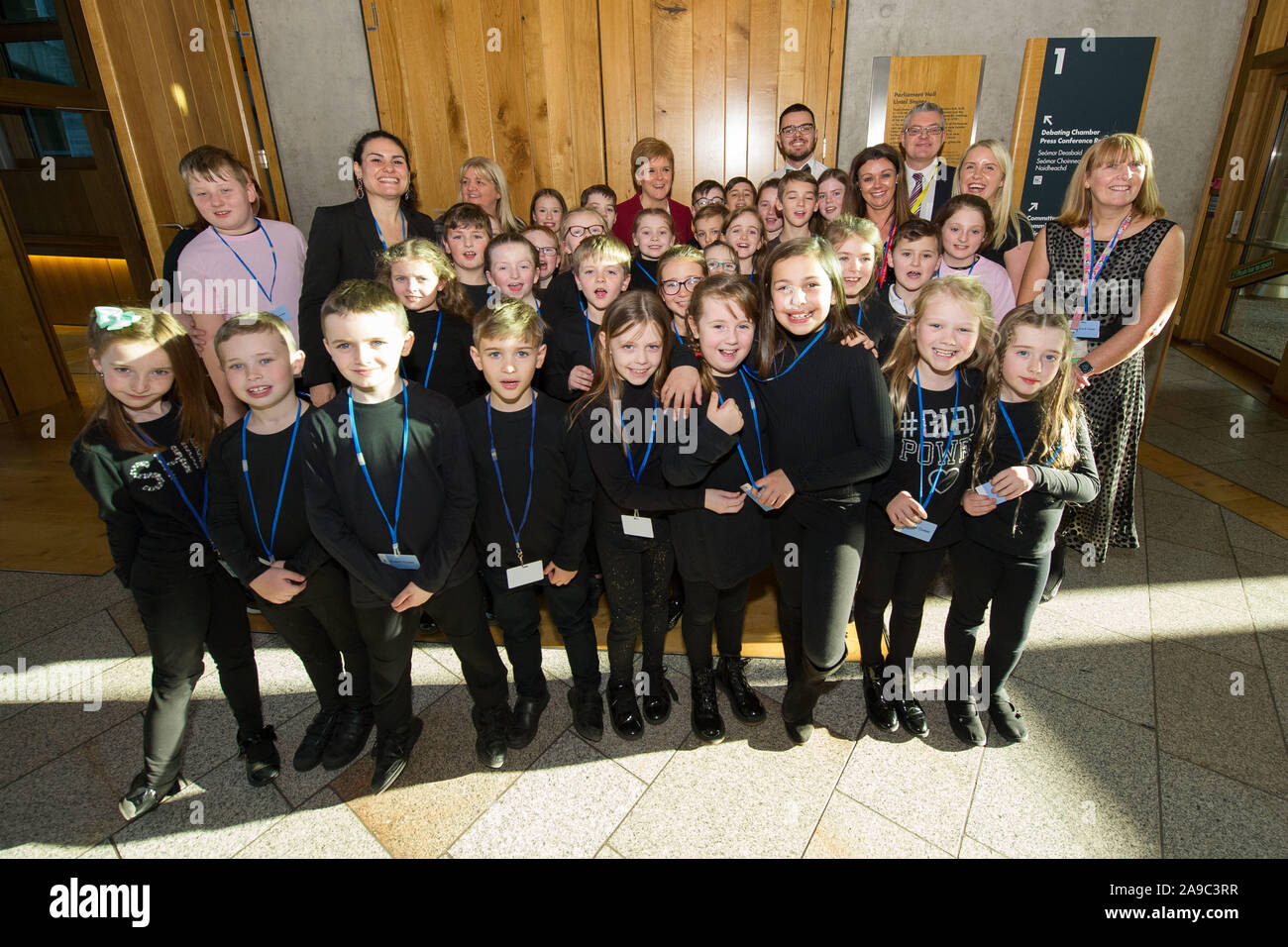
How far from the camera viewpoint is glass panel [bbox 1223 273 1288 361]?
20.8ft

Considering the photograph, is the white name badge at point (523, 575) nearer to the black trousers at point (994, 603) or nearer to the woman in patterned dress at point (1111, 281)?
the black trousers at point (994, 603)

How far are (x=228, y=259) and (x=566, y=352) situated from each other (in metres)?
1.50

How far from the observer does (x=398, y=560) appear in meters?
1.81

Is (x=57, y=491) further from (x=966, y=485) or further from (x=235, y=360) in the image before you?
(x=966, y=485)

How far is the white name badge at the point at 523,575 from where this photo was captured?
197 centimetres

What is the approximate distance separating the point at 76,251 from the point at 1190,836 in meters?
12.4

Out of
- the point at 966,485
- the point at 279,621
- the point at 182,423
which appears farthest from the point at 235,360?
the point at 966,485

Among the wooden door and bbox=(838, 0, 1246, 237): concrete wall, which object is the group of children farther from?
bbox=(838, 0, 1246, 237): concrete wall

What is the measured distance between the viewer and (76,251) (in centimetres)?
861

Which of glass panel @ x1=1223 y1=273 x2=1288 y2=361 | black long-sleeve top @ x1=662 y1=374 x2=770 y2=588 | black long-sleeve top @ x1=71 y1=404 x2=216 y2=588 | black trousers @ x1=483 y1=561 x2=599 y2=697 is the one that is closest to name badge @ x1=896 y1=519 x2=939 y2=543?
black long-sleeve top @ x1=662 y1=374 x2=770 y2=588

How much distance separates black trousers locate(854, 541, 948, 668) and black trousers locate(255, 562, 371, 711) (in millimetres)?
1736

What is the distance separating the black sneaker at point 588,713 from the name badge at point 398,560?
2.57ft

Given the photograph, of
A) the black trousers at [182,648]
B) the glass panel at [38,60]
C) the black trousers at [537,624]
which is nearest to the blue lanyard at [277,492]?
the black trousers at [182,648]

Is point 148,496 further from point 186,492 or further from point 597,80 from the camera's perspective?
point 597,80
